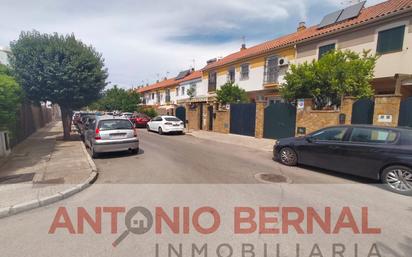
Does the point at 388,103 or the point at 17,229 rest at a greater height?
the point at 388,103

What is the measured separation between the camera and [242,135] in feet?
53.7

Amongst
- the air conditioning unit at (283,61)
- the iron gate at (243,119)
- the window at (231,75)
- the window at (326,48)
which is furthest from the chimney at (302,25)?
the iron gate at (243,119)

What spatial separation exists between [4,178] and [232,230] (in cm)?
629

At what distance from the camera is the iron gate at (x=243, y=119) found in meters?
15.6

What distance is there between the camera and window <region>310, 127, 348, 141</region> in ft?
22.1

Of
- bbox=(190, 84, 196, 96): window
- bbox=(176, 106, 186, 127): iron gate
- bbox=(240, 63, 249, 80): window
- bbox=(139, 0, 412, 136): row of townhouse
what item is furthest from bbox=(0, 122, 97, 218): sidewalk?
bbox=(190, 84, 196, 96): window

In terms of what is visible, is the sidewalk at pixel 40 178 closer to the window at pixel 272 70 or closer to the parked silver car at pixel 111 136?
the parked silver car at pixel 111 136

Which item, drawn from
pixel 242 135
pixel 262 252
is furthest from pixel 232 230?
pixel 242 135

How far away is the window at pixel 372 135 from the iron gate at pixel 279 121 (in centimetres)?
679

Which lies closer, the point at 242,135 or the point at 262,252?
the point at 262,252

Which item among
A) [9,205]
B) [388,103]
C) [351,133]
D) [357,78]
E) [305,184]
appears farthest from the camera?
[357,78]

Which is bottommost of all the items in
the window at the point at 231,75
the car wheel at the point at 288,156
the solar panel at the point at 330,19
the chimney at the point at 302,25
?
the car wheel at the point at 288,156

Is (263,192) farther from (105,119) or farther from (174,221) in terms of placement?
(105,119)

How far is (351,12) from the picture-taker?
15750 mm
